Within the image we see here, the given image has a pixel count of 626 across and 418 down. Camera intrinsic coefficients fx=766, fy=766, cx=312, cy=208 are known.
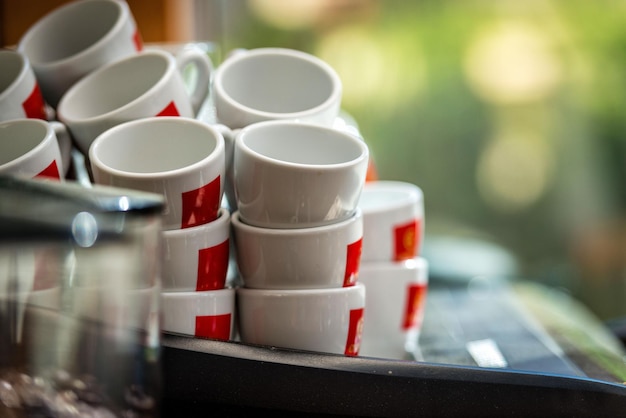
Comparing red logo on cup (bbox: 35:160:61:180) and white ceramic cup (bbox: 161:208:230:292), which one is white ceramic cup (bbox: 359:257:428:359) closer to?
white ceramic cup (bbox: 161:208:230:292)

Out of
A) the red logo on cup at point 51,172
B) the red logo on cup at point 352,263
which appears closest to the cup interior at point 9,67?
the red logo on cup at point 51,172

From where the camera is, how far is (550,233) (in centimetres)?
262

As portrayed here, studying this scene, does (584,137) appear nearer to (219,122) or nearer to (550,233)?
(550,233)

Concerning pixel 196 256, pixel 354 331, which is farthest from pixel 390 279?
pixel 196 256

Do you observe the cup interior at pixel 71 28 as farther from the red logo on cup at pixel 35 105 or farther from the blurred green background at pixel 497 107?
the blurred green background at pixel 497 107

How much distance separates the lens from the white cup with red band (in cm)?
58

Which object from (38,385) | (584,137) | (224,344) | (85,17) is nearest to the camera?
(38,385)

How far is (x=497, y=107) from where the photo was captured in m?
2.48

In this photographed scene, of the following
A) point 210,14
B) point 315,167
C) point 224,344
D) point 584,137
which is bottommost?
point 584,137

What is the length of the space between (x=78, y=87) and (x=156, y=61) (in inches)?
2.9

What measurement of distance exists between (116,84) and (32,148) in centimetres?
12

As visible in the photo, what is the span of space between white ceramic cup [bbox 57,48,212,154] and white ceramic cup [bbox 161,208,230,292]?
12 cm

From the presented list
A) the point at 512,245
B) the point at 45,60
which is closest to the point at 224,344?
the point at 45,60

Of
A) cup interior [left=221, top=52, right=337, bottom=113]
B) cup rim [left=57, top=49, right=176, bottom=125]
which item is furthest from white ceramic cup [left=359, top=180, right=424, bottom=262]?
cup rim [left=57, top=49, right=176, bottom=125]
